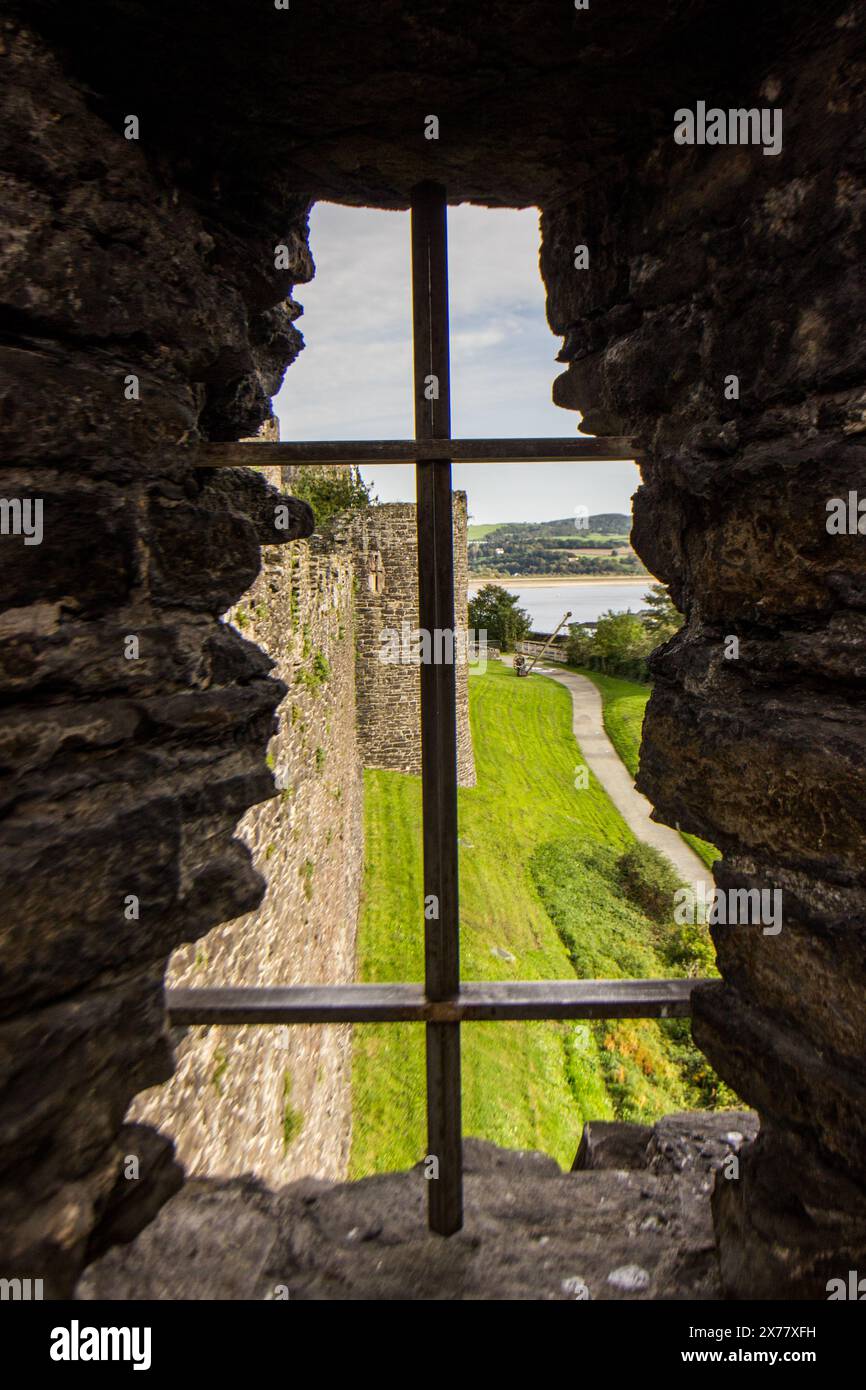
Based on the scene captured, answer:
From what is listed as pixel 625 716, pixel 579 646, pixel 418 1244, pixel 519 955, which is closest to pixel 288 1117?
pixel 418 1244

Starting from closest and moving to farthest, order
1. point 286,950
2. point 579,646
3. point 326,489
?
point 286,950 → point 326,489 → point 579,646

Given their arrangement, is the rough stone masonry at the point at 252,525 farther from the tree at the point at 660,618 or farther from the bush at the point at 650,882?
the tree at the point at 660,618

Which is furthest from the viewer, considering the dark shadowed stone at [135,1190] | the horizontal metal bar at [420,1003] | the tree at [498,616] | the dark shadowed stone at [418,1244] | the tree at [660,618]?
the tree at [498,616]

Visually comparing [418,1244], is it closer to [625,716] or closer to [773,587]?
[773,587]

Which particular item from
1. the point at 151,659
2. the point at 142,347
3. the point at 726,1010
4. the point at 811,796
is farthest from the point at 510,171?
the point at 726,1010

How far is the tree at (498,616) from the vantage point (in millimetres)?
30516

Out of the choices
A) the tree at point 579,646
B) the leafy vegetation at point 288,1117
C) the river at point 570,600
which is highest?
the river at point 570,600

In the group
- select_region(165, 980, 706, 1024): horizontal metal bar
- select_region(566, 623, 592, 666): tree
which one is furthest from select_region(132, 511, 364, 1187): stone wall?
select_region(566, 623, 592, 666): tree

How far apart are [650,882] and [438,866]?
12106 millimetres

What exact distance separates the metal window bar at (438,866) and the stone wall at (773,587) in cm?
25

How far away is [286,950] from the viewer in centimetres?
532

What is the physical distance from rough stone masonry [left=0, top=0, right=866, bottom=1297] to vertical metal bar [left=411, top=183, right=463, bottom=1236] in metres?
0.26

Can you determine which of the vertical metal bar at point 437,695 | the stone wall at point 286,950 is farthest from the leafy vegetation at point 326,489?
the vertical metal bar at point 437,695

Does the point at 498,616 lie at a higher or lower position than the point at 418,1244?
higher
